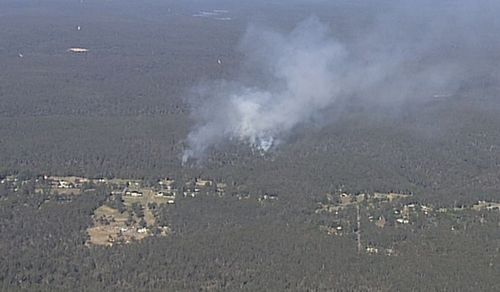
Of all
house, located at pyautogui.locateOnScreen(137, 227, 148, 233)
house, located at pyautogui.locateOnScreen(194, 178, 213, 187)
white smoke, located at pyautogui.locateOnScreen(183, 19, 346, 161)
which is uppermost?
white smoke, located at pyautogui.locateOnScreen(183, 19, 346, 161)

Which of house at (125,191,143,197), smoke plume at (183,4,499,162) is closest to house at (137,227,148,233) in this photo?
house at (125,191,143,197)

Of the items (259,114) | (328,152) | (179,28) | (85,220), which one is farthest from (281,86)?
(179,28)

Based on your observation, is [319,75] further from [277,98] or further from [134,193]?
[134,193]

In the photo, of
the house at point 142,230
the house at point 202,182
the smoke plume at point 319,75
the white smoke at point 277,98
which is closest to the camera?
the house at point 142,230

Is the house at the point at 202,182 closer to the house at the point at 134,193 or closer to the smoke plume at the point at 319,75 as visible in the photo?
the house at the point at 134,193

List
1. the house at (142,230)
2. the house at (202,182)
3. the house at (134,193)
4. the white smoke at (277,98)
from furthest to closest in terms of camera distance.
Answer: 1. the white smoke at (277,98)
2. the house at (202,182)
3. the house at (134,193)
4. the house at (142,230)

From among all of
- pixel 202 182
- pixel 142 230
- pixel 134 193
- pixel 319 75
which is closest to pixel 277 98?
pixel 319 75

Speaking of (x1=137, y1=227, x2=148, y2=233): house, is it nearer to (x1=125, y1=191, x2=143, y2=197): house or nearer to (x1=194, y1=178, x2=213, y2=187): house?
(x1=125, y1=191, x2=143, y2=197): house

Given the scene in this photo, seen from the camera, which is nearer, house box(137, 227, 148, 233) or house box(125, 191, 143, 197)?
house box(137, 227, 148, 233)

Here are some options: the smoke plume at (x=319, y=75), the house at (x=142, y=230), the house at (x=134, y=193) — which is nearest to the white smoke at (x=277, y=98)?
the smoke plume at (x=319, y=75)
